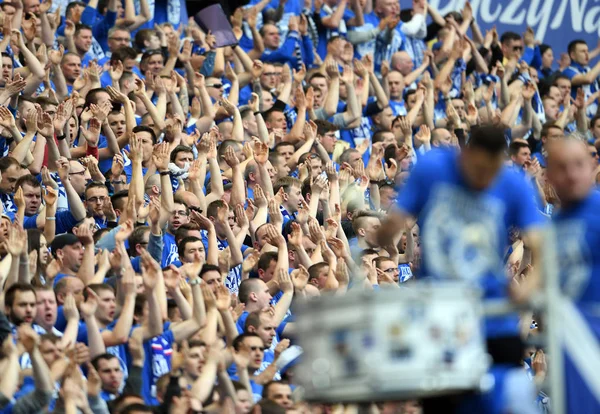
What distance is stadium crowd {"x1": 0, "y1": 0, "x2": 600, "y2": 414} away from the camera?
701 cm

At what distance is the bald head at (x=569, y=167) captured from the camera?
18.5 ft

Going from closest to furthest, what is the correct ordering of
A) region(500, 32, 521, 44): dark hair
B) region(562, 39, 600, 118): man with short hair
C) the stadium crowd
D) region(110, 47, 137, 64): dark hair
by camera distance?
the stadium crowd
region(110, 47, 137, 64): dark hair
region(500, 32, 521, 44): dark hair
region(562, 39, 600, 118): man with short hair

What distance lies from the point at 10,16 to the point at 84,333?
16.3 ft

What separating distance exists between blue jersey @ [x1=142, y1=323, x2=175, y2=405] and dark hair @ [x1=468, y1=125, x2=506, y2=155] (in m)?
3.25

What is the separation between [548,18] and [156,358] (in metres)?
10.9

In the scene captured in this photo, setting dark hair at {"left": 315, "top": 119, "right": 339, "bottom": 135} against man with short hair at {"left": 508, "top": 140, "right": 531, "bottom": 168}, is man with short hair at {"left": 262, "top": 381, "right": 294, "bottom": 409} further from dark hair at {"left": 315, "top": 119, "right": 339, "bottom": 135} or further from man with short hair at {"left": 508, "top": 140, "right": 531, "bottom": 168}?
man with short hair at {"left": 508, "top": 140, "right": 531, "bottom": 168}

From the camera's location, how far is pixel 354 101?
1327 centimetres

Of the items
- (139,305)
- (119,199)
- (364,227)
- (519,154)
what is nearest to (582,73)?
(519,154)

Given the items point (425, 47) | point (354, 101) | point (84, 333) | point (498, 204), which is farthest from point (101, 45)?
point (498, 204)

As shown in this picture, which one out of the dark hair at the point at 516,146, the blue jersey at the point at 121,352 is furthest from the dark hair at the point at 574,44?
the blue jersey at the point at 121,352

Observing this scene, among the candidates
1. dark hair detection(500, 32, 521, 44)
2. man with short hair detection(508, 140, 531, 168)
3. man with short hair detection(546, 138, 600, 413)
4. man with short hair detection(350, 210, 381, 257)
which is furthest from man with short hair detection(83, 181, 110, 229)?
dark hair detection(500, 32, 521, 44)

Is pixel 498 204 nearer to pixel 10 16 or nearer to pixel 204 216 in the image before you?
pixel 204 216

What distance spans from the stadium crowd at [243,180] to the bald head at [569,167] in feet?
0.05

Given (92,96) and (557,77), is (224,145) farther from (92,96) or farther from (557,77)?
(557,77)
